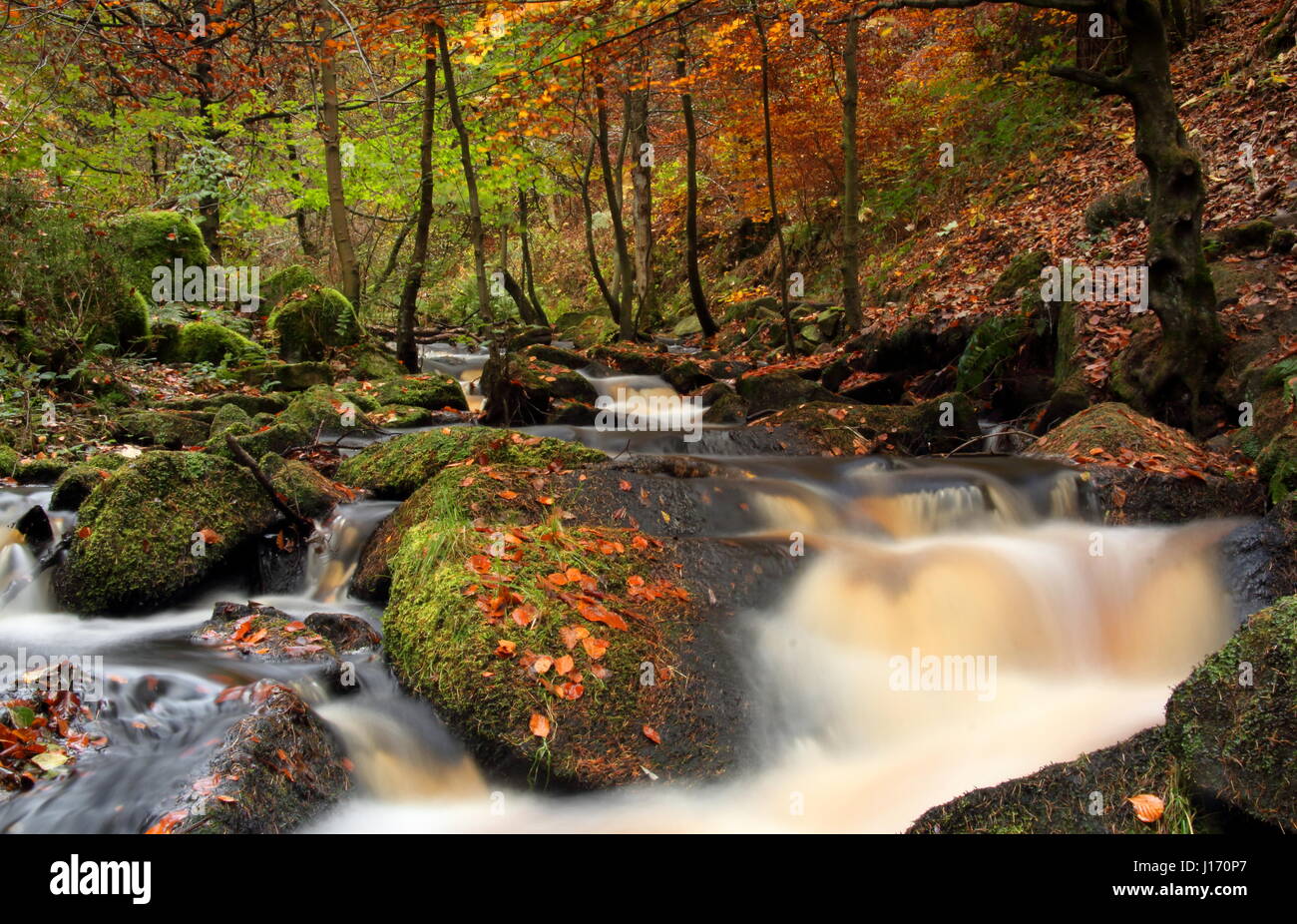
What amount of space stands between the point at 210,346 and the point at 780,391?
807cm

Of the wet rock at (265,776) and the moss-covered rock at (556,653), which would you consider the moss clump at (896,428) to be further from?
the wet rock at (265,776)

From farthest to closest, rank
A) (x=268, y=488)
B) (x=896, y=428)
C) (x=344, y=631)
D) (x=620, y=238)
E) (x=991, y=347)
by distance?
(x=620, y=238)
(x=991, y=347)
(x=896, y=428)
(x=268, y=488)
(x=344, y=631)

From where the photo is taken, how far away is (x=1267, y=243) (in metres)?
7.71

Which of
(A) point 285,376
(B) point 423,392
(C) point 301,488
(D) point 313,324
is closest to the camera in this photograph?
(C) point 301,488

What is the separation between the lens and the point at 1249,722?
278cm

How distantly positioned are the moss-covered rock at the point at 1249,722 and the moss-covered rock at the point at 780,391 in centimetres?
690

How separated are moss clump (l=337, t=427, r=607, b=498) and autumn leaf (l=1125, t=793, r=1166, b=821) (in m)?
4.00

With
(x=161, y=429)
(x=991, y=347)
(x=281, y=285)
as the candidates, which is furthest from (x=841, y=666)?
(x=281, y=285)

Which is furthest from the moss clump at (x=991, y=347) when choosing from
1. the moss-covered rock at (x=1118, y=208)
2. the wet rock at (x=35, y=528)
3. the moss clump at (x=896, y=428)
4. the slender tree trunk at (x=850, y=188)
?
the wet rock at (x=35, y=528)

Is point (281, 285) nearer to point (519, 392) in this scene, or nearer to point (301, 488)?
point (519, 392)

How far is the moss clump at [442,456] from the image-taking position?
19.4 ft

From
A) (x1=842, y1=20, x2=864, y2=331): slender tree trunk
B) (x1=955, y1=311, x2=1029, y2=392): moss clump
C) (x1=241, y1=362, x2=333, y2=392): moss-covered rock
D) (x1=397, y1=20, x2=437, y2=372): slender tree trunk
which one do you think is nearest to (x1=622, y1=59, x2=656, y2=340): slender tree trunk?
(x1=842, y1=20, x2=864, y2=331): slender tree trunk

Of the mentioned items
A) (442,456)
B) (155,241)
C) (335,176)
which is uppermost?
(335,176)

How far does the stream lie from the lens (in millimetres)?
3527
